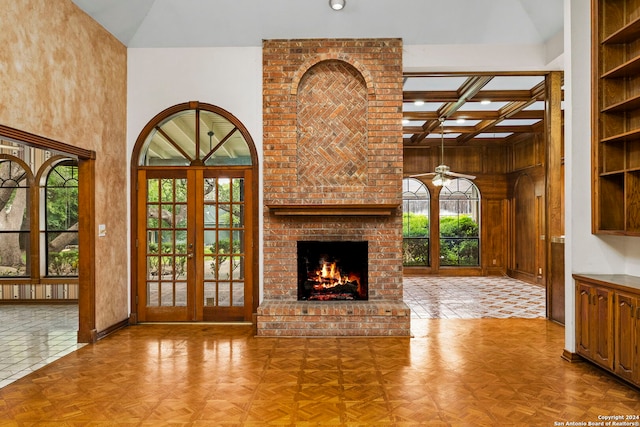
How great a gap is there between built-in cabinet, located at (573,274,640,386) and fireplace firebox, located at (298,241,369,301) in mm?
2401

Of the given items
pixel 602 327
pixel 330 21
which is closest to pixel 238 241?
pixel 330 21

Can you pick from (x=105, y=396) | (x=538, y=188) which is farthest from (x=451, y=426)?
(x=538, y=188)

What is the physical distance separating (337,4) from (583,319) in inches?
170

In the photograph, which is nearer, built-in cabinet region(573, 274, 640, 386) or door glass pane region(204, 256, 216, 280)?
built-in cabinet region(573, 274, 640, 386)

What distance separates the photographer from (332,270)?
18.0ft

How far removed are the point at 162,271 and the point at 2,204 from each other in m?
3.70

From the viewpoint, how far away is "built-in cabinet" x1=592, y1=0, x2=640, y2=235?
372 cm

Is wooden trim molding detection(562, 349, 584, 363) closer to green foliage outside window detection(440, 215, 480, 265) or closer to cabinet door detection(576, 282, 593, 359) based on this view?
cabinet door detection(576, 282, 593, 359)

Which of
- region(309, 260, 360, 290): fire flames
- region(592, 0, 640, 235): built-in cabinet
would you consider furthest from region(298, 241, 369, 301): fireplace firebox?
region(592, 0, 640, 235): built-in cabinet

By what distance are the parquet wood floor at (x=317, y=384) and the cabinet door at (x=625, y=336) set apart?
0.58ft

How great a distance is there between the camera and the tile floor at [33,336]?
156 inches

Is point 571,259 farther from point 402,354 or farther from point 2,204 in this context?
point 2,204

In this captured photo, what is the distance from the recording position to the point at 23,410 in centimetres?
302

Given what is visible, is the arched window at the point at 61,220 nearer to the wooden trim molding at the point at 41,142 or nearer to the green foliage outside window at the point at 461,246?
the wooden trim molding at the point at 41,142
